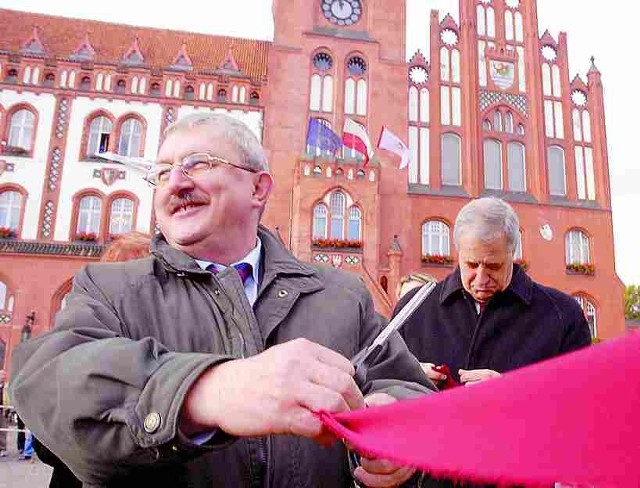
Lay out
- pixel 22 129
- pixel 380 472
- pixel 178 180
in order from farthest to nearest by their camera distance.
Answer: pixel 22 129 → pixel 178 180 → pixel 380 472

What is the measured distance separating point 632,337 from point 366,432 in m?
0.41

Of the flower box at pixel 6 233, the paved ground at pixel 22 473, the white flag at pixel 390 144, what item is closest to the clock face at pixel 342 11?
the white flag at pixel 390 144

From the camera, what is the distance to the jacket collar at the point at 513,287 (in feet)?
9.32

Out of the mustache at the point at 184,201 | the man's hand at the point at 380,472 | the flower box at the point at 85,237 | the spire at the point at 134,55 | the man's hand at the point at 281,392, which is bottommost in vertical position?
the man's hand at the point at 380,472

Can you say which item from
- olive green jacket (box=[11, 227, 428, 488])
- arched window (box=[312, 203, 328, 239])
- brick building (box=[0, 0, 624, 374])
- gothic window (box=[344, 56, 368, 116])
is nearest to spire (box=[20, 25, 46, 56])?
brick building (box=[0, 0, 624, 374])

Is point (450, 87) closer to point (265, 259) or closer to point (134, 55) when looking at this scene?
point (134, 55)

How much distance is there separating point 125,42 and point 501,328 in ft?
75.8

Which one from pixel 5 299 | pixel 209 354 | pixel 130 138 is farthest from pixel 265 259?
pixel 130 138

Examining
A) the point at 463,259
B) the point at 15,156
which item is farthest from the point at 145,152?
the point at 463,259

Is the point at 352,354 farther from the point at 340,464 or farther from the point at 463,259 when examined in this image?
the point at 463,259

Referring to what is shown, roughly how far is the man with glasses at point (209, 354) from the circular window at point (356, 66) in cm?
1983

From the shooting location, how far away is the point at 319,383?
0.92m

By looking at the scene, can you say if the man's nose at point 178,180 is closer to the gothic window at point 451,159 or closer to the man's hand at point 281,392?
the man's hand at point 281,392

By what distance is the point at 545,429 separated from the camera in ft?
2.62
